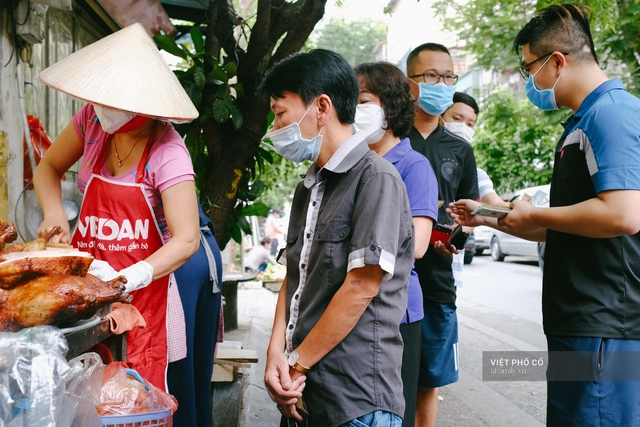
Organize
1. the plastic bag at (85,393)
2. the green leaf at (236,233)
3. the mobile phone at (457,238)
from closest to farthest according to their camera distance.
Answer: the plastic bag at (85,393), the mobile phone at (457,238), the green leaf at (236,233)

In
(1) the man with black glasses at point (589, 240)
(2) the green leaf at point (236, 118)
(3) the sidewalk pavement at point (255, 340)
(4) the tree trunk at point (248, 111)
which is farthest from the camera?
(4) the tree trunk at point (248, 111)

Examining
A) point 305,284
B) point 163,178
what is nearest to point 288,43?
point 163,178

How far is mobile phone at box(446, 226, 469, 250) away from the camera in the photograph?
3127 millimetres

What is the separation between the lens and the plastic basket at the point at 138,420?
1.56 m

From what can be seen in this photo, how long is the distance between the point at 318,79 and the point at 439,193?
64.8 inches

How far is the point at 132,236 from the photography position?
7.97 feet

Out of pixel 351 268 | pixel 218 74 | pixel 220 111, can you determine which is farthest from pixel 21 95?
pixel 351 268

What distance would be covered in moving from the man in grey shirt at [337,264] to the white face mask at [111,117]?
669 mm

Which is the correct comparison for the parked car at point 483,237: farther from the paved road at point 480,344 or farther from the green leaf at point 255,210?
the green leaf at point 255,210

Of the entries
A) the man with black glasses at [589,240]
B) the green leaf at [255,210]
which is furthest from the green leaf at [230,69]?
the man with black glasses at [589,240]

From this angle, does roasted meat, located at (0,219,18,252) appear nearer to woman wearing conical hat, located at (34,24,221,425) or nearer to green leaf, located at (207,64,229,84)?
woman wearing conical hat, located at (34,24,221,425)

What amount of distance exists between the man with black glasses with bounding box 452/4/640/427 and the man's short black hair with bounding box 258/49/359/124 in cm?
89

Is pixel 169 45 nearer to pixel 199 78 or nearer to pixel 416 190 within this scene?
pixel 199 78

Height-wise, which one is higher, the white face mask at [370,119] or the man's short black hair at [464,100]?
the man's short black hair at [464,100]
